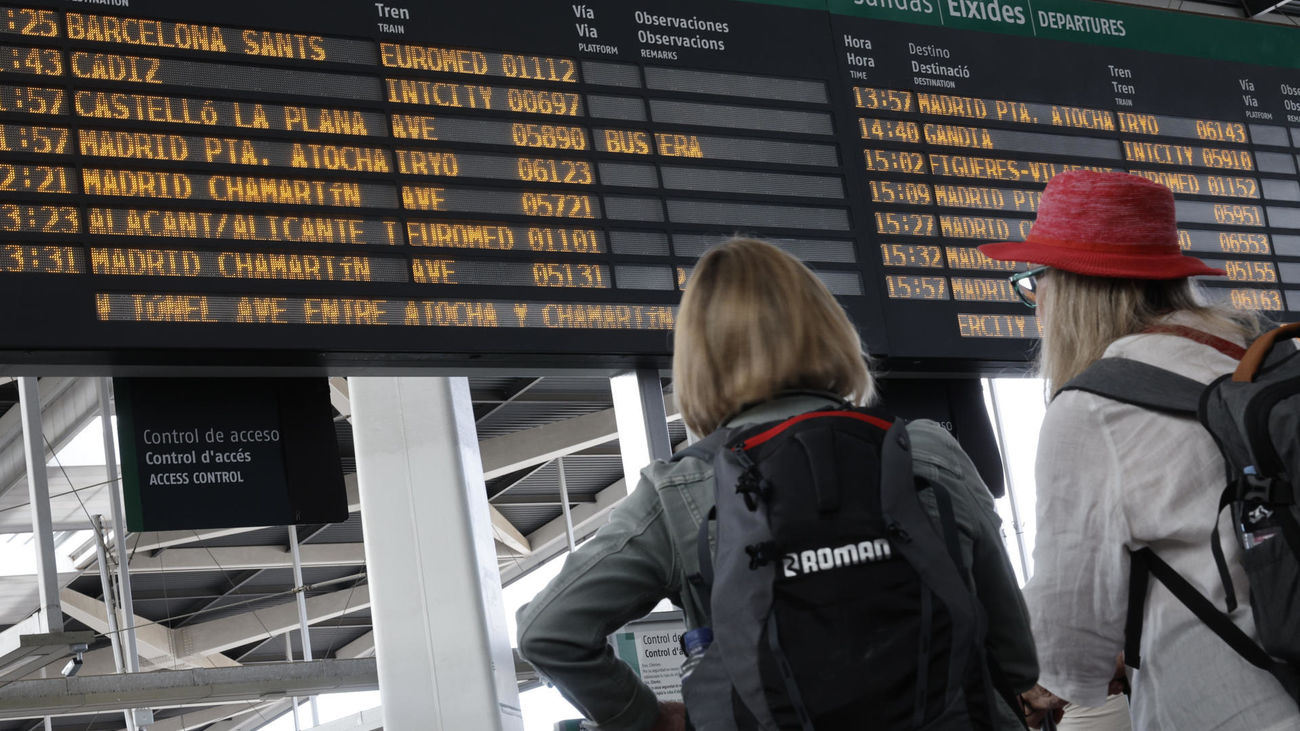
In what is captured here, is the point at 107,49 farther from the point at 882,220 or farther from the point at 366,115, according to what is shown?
the point at 882,220

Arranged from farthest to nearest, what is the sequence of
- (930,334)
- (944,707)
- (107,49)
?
(930,334), (107,49), (944,707)

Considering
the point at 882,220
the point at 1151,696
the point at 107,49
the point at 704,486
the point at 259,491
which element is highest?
the point at 107,49

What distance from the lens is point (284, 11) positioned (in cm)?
512

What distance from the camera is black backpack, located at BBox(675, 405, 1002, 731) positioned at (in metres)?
1.99

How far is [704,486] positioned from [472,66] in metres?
3.55

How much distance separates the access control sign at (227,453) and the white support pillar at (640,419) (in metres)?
1.24

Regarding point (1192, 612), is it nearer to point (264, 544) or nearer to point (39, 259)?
point (39, 259)

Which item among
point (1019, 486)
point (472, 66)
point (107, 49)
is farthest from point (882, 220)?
point (1019, 486)

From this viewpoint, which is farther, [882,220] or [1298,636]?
[882,220]

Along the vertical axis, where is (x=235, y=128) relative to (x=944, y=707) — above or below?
above

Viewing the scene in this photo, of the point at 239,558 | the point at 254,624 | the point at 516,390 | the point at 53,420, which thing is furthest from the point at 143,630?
the point at 516,390

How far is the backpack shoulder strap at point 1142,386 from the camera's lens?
227cm

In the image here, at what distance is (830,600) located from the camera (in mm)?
2018

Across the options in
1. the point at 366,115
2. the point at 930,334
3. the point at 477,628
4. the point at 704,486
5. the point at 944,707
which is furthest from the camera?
the point at 477,628
